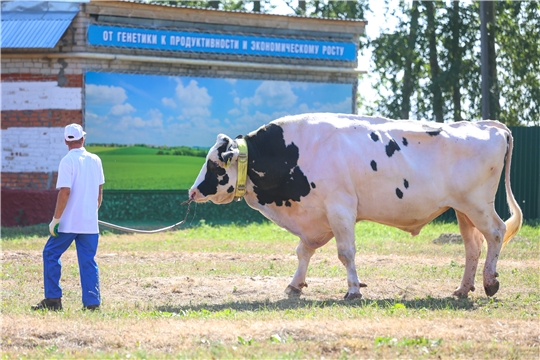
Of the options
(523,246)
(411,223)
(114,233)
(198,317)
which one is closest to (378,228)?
(523,246)

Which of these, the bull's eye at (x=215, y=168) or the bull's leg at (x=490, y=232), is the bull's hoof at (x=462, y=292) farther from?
the bull's eye at (x=215, y=168)

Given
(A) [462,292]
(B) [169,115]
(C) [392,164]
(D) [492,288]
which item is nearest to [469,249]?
(A) [462,292]

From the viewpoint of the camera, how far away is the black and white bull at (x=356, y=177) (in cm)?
1072

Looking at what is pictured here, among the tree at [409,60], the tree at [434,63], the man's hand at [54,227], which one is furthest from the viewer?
the tree at [409,60]

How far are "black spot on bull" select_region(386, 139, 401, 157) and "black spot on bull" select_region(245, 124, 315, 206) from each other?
1063 millimetres

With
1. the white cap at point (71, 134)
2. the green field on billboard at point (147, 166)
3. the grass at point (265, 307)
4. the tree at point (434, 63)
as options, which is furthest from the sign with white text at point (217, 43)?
the white cap at point (71, 134)

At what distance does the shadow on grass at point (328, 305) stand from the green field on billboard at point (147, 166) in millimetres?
11934

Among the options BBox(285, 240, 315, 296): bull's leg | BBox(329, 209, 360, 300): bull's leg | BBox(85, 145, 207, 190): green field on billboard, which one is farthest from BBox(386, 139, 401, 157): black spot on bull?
BBox(85, 145, 207, 190): green field on billboard

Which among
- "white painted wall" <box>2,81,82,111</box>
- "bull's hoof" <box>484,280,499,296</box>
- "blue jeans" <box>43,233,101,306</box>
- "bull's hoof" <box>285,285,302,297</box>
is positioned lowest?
"bull's hoof" <box>285,285,302,297</box>

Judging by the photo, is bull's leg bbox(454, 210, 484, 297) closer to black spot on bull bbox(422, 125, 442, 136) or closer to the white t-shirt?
black spot on bull bbox(422, 125, 442, 136)

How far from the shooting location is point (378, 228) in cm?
2055

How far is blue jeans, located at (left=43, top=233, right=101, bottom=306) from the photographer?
948 centimetres

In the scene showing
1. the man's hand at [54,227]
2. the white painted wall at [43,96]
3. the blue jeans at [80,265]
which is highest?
the white painted wall at [43,96]

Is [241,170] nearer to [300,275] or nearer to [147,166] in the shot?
[300,275]
